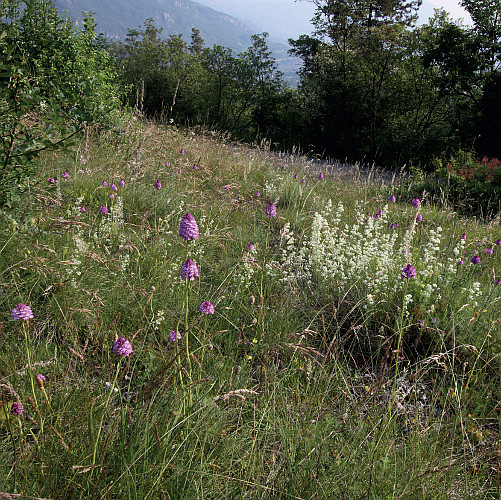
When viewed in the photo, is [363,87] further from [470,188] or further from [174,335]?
[174,335]

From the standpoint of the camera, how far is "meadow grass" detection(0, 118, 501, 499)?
1.29 metres

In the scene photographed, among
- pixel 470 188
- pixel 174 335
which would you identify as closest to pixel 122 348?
pixel 174 335

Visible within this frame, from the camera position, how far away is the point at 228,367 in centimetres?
193

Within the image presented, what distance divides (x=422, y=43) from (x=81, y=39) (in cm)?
1153

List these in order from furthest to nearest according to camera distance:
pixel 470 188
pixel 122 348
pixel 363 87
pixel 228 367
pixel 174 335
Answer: pixel 363 87 < pixel 470 188 < pixel 228 367 < pixel 174 335 < pixel 122 348

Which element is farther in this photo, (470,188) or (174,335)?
(470,188)

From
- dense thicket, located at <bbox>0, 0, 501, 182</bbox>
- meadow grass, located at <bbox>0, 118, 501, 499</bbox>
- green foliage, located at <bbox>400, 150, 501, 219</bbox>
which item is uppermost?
dense thicket, located at <bbox>0, 0, 501, 182</bbox>

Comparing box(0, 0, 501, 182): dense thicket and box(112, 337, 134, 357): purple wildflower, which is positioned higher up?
box(0, 0, 501, 182): dense thicket

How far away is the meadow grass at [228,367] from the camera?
1290 mm

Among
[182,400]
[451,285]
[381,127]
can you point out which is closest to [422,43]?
[381,127]

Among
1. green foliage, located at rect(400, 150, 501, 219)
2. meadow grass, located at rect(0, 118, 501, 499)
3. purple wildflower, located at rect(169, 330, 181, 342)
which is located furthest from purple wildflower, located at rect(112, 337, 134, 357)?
green foliage, located at rect(400, 150, 501, 219)

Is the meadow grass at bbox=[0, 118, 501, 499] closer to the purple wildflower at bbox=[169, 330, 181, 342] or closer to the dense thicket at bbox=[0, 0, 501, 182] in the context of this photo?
the purple wildflower at bbox=[169, 330, 181, 342]

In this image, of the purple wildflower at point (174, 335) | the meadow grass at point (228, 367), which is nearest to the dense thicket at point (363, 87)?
the meadow grass at point (228, 367)

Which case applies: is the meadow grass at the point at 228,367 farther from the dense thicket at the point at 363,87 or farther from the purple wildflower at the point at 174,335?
the dense thicket at the point at 363,87
